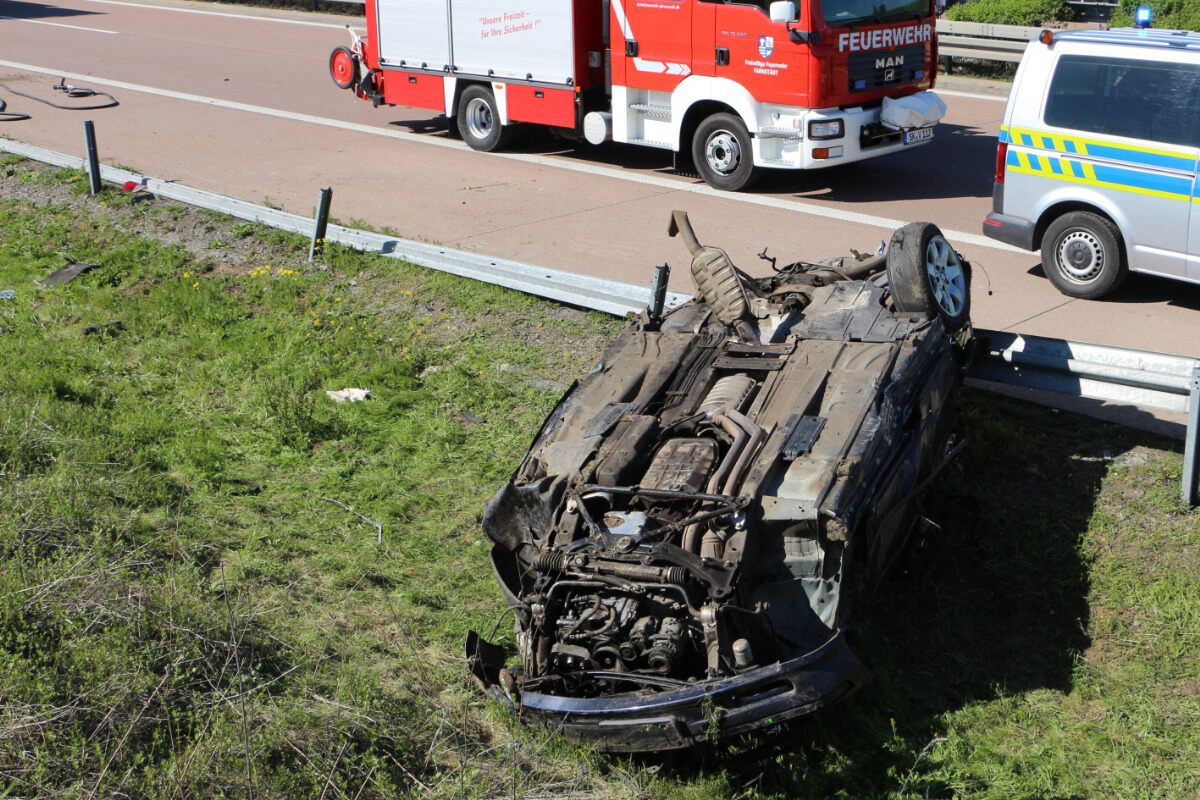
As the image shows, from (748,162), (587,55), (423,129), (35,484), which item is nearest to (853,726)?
(35,484)

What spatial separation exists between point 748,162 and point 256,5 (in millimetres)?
22265

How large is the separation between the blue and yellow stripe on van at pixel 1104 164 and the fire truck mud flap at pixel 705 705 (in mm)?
6043

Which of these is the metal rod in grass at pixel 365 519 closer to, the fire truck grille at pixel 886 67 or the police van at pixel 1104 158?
the police van at pixel 1104 158

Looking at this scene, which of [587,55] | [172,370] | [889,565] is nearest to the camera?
[889,565]

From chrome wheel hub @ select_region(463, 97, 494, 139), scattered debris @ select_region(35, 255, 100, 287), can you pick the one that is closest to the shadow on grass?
scattered debris @ select_region(35, 255, 100, 287)

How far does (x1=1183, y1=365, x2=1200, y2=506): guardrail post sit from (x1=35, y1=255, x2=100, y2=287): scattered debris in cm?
994

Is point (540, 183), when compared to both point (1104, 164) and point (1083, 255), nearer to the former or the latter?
point (1083, 255)

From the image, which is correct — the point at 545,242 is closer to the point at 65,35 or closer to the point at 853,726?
the point at 853,726

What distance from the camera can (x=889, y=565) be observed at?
5664mm

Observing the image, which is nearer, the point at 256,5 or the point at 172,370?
the point at 172,370

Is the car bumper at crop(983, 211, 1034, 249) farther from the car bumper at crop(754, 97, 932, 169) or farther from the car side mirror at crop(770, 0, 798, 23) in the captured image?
the car side mirror at crop(770, 0, 798, 23)

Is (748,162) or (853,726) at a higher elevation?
(748,162)

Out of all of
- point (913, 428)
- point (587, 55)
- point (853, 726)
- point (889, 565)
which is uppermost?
point (587, 55)

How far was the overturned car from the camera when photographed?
4629 millimetres
